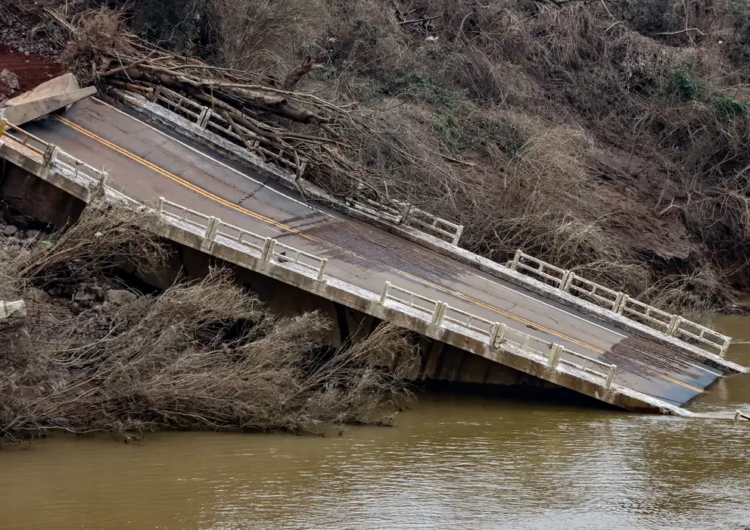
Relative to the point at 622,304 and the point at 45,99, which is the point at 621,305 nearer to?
the point at 622,304

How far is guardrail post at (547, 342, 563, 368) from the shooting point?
20.7 metres

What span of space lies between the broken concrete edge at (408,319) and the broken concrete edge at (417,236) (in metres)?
4.55

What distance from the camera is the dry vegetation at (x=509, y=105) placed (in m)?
28.6

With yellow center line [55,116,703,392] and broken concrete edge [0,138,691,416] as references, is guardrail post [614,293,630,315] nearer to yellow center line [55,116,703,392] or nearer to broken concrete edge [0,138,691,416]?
yellow center line [55,116,703,392]

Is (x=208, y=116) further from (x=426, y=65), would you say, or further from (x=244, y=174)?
(x=426, y=65)

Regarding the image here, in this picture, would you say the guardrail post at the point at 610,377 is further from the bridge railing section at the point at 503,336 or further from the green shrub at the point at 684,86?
the green shrub at the point at 684,86

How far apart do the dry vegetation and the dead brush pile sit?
7353mm

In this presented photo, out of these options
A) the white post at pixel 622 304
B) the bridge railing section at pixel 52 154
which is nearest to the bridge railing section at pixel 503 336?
the white post at pixel 622 304

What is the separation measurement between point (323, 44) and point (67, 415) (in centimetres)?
2442

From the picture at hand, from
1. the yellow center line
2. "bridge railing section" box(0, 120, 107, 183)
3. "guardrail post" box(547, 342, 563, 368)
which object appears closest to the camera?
"guardrail post" box(547, 342, 563, 368)

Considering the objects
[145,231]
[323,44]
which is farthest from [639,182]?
[145,231]

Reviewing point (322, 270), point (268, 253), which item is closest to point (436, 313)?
point (322, 270)

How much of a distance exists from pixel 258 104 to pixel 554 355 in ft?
40.3

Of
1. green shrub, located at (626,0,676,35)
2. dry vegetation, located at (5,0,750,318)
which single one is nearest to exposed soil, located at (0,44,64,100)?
dry vegetation, located at (5,0,750,318)
